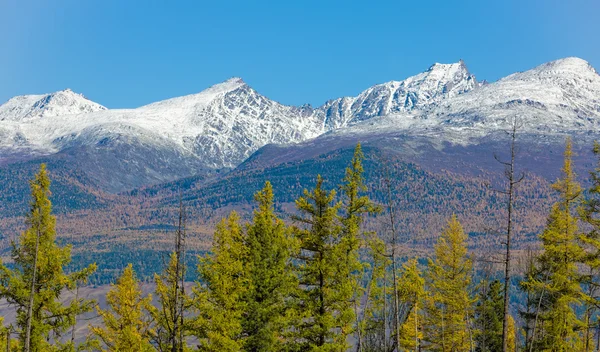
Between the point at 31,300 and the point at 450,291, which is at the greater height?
the point at 31,300

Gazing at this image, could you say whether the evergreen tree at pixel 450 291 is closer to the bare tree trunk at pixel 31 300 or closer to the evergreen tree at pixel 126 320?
the evergreen tree at pixel 126 320

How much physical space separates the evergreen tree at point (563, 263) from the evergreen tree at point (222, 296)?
14738 mm

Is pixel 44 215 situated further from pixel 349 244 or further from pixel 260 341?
pixel 349 244

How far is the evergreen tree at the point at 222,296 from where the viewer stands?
31.6m

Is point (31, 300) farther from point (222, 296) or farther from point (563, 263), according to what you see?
point (563, 263)

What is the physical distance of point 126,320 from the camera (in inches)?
1580

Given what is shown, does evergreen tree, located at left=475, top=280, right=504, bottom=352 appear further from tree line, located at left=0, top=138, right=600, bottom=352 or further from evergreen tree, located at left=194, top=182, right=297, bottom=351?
evergreen tree, located at left=194, top=182, right=297, bottom=351

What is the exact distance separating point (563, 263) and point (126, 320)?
84.8ft

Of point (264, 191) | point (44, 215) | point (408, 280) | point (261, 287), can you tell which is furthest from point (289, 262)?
point (44, 215)

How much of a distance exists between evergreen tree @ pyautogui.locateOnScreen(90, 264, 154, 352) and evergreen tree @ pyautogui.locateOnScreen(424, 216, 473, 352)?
60.0 feet

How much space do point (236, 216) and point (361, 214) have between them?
7.52 meters

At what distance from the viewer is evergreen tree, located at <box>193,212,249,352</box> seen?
31.6m

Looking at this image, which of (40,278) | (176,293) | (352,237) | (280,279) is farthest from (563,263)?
(40,278)

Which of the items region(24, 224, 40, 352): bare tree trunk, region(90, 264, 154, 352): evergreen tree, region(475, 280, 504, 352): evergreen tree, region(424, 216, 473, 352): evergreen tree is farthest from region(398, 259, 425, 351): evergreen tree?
region(24, 224, 40, 352): bare tree trunk
